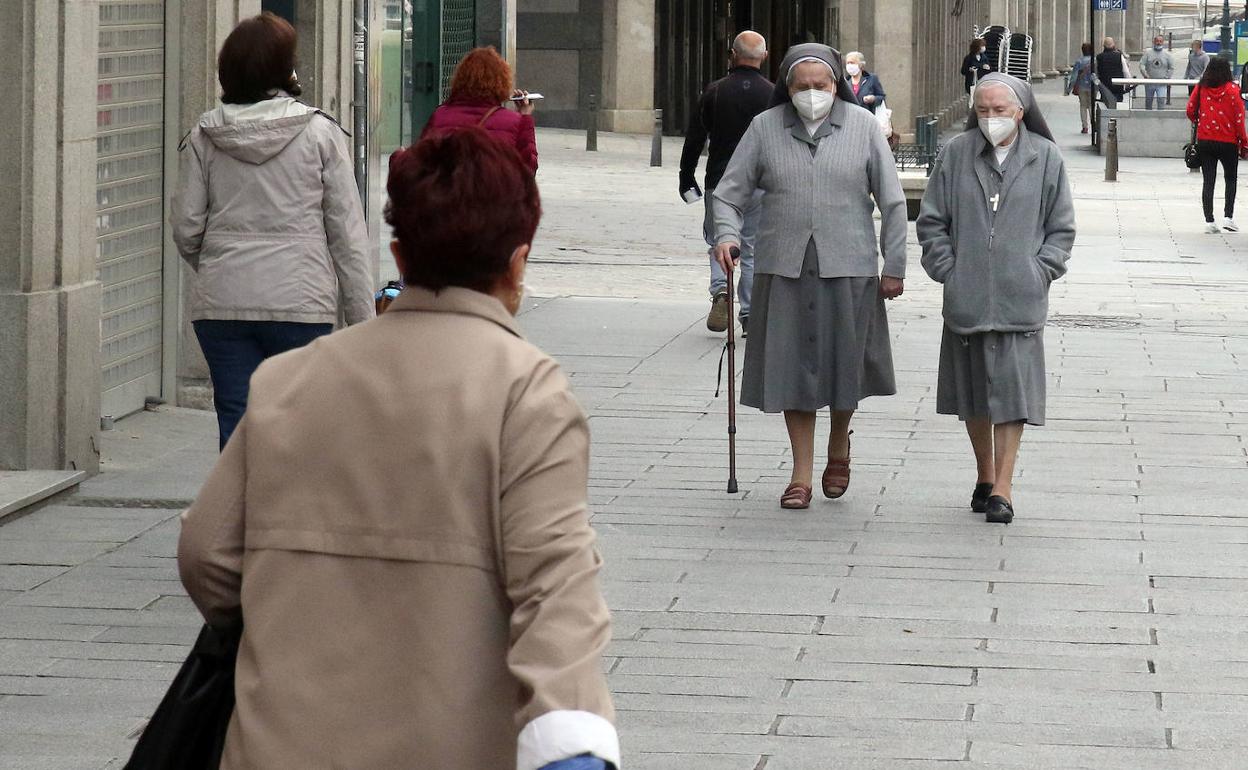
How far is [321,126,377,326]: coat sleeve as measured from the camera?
244 inches

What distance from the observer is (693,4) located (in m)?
44.1

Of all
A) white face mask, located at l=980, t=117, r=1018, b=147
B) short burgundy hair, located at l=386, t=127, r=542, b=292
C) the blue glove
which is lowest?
the blue glove

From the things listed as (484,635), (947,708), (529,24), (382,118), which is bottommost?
(947,708)

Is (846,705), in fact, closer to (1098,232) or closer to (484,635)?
(484,635)

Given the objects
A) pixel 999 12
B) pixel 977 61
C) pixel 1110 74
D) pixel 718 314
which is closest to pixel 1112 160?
pixel 977 61

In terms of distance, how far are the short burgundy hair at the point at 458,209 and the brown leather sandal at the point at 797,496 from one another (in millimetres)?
5471

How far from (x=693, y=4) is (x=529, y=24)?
5.05m

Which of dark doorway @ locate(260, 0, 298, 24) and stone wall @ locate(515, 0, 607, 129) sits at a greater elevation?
stone wall @ locate(515, 0, 607, 129)

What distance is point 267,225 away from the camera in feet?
20.4

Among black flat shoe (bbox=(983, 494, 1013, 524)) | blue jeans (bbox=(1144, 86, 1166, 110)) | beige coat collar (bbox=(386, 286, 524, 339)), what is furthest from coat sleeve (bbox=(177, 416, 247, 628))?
blue jeans (bbox=(1144, 86, 1166, 110))

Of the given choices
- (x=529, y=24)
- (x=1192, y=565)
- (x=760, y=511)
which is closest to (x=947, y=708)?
(x=1192, y=565)

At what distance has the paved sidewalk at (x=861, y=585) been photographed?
4980mm

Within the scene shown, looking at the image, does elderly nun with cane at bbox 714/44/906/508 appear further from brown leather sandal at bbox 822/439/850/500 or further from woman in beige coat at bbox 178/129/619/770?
woman in beige coat at bbox 178/129/619/770

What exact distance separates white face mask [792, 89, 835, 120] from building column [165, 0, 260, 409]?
3084mm
